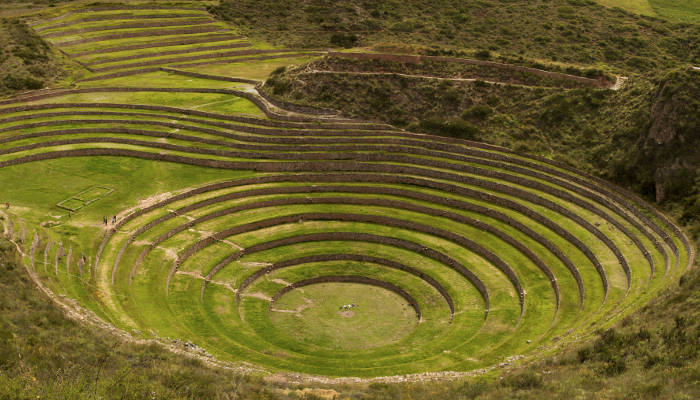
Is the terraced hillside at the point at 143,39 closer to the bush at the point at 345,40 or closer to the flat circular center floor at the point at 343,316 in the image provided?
the bush at the point at 345,40

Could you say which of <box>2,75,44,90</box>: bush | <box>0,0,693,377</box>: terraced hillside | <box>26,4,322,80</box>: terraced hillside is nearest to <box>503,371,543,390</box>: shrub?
<box>0,0,693,377</box>: terraced hillside

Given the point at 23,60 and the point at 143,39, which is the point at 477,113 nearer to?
the point at 143,39

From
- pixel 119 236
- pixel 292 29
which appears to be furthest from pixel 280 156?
pixel 292 29

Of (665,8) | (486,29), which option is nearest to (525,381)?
(486,29)

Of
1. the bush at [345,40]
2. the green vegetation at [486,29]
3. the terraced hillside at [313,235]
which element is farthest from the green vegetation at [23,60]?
the bush at [345,40]

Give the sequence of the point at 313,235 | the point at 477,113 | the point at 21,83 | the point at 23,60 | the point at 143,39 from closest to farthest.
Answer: the point at 313,235
the point at 477,113
the point at 21,83
the point at 23,60
the point at 143,39

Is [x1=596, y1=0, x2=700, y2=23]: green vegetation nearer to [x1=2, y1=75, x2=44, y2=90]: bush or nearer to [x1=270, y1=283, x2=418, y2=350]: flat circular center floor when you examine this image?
[x1=270, y1=283, x2=418, y2=350]: flat circular center floor
